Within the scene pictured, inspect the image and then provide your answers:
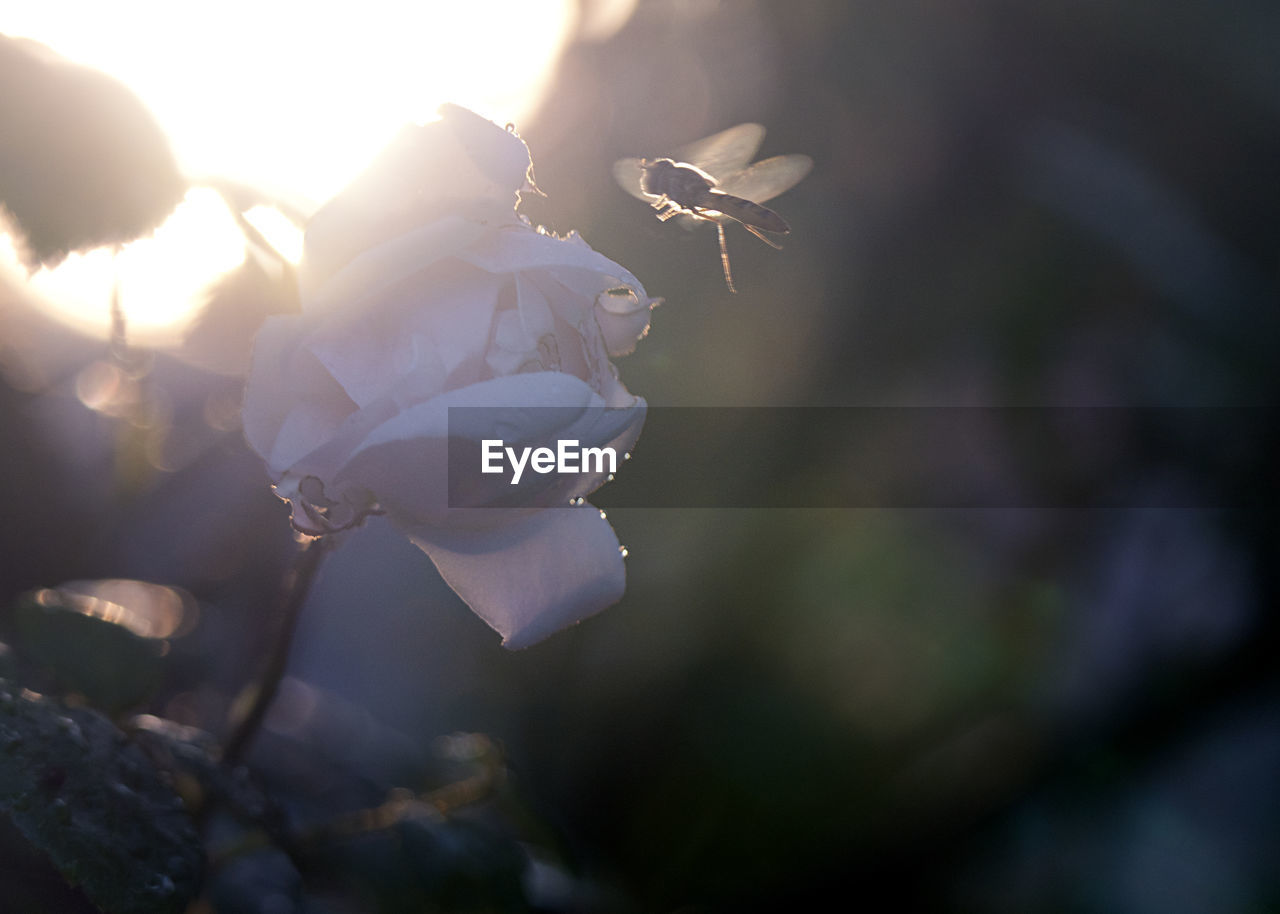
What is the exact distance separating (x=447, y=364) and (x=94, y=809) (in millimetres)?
303

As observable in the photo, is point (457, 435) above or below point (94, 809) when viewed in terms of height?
above

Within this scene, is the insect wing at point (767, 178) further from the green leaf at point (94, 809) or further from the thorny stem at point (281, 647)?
the green leaf at point (94, 809)

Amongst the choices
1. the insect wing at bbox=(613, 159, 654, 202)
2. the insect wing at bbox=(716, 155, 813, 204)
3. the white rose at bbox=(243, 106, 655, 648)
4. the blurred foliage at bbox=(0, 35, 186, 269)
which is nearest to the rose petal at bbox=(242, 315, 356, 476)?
the white rose at bbox=(243, 106, 655, 648)

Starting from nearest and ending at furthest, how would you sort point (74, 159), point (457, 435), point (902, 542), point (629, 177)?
point (457, 435) → point (74, 159) → point (629, 177) → point (902, 542)

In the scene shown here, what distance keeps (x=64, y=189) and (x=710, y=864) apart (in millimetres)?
1098

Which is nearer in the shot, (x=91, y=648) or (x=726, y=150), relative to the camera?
(x=91, y=648)

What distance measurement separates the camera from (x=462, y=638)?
141cm

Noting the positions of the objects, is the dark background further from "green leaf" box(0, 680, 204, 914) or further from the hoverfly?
"green leaf" box(0, 680, 204, 914)

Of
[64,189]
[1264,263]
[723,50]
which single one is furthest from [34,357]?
[1264,263]

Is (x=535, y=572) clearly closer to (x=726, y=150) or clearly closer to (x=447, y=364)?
(x=447, y=364)

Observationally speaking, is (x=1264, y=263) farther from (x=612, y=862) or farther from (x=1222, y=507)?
(x=612, y=862)

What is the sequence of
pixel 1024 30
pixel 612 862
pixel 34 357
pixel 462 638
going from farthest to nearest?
pixel 1024 30, pixel 462 638, pixel 612 862, pixel 34 357

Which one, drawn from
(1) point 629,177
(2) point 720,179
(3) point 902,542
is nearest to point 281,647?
(1) point 629,177

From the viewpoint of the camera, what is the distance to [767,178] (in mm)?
755
